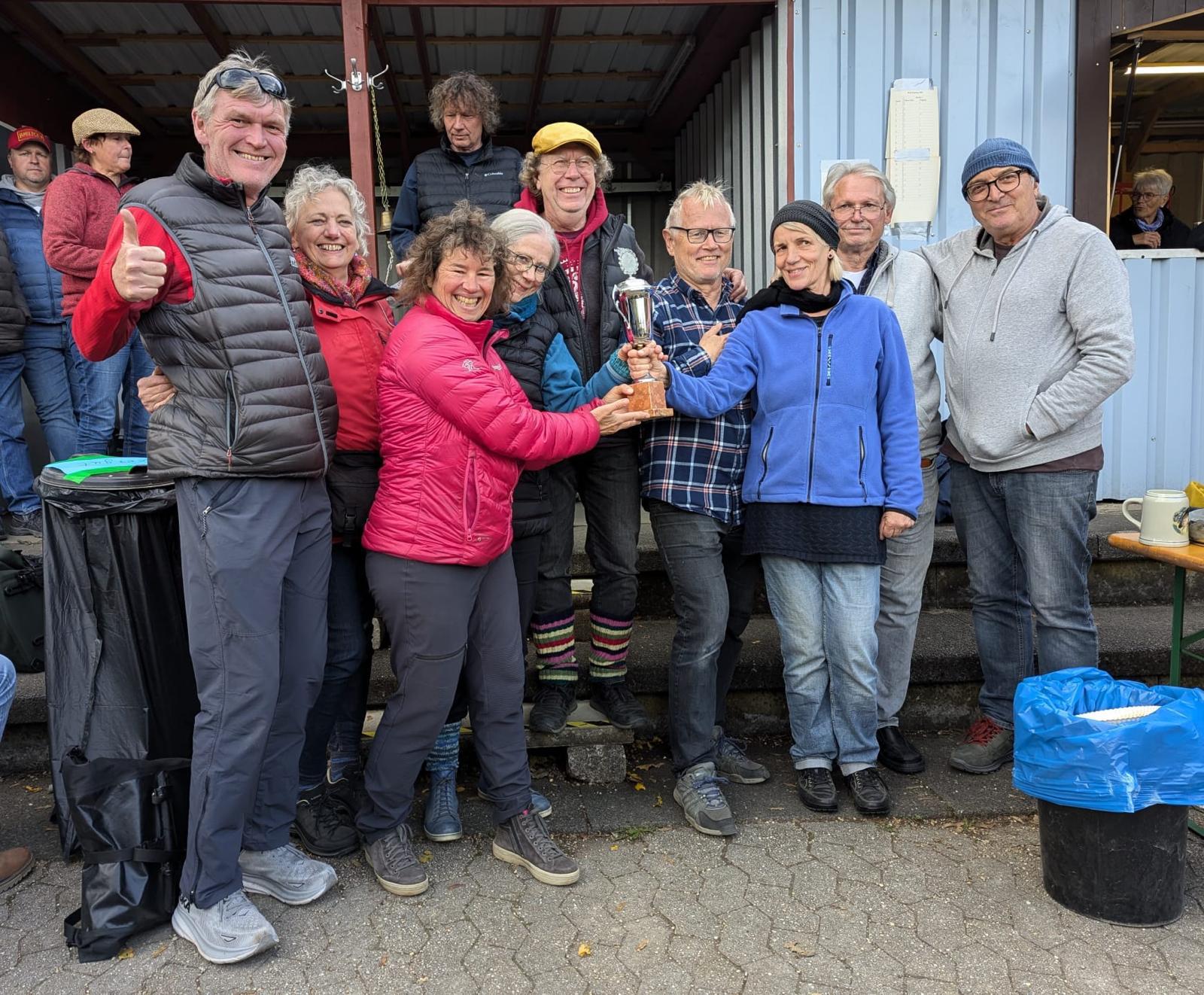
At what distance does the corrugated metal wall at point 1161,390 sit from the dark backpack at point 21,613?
509 cm

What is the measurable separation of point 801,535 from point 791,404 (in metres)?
0.42

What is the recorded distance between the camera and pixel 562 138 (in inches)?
128

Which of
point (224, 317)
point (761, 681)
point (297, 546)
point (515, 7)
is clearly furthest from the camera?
point (515, 7)

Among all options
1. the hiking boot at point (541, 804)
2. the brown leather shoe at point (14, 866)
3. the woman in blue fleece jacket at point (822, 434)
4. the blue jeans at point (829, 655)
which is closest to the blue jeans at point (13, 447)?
the brown leather shoe at point (14, 866)

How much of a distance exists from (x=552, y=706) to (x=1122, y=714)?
5.86 ft

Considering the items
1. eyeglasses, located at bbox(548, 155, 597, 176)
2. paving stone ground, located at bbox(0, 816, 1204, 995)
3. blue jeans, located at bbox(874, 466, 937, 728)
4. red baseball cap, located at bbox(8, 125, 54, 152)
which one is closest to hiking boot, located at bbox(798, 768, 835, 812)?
paving stone ground, located at bbox(0, 816, 1204, 995)

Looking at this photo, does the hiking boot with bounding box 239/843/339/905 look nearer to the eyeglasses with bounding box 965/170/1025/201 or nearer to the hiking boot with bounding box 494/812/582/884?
the hiking boot with bounding box 494/812/582/884

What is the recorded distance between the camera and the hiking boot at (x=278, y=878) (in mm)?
A: 2791

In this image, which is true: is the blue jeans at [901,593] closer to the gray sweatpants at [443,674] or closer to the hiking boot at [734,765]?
the hiking boot at [734,765]

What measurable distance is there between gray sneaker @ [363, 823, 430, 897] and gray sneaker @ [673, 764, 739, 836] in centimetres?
87

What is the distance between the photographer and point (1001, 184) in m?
3.23

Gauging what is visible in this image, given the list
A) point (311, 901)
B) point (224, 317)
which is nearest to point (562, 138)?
point (224, 317)

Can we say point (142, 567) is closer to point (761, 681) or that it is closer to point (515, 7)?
point (761, 681)

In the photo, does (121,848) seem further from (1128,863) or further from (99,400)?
(99,400)
